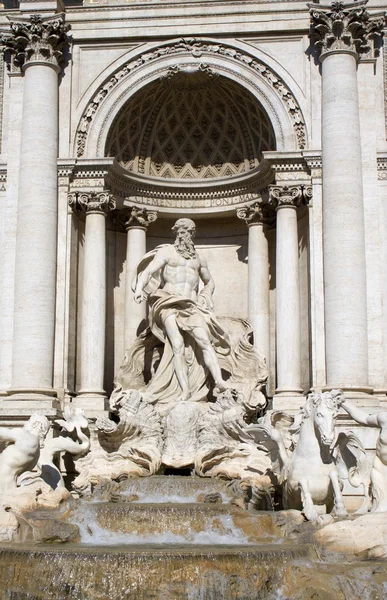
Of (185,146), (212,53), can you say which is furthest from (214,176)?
(212,53)

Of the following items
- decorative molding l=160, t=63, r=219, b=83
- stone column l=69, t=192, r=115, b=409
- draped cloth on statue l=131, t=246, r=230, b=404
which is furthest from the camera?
decorative molding l=160, t=63, r=219, b=83

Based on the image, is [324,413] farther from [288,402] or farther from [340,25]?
[340,25]

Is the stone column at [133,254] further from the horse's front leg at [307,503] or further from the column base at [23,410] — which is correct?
the horse's front leg at [307,503]

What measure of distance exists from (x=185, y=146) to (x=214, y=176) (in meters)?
1.03

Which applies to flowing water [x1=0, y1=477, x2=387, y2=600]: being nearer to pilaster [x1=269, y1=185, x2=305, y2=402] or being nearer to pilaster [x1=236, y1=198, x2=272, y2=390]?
pilaster [x1=269, y1=185, x2=305, y2=402]

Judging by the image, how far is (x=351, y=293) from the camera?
18.5 meters

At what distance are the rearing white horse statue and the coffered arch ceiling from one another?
795 cm

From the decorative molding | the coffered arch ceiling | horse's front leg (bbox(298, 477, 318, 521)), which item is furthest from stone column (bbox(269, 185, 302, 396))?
horse's front leg (bbox(298, 477, 318, 521))

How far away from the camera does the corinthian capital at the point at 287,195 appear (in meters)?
19.8

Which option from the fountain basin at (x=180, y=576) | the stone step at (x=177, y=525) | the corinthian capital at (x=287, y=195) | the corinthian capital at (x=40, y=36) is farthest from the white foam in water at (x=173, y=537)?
the corinthian capital at (x=40, y=36)

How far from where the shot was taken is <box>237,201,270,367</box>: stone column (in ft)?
68.0

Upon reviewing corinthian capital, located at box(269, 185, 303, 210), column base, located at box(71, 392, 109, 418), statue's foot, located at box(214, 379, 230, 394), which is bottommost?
column base, located at box(71, 392, 109, 418)

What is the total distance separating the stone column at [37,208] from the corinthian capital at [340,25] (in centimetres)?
556

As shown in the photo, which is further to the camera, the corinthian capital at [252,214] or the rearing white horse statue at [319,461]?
the corinthian capital at [252,214]
